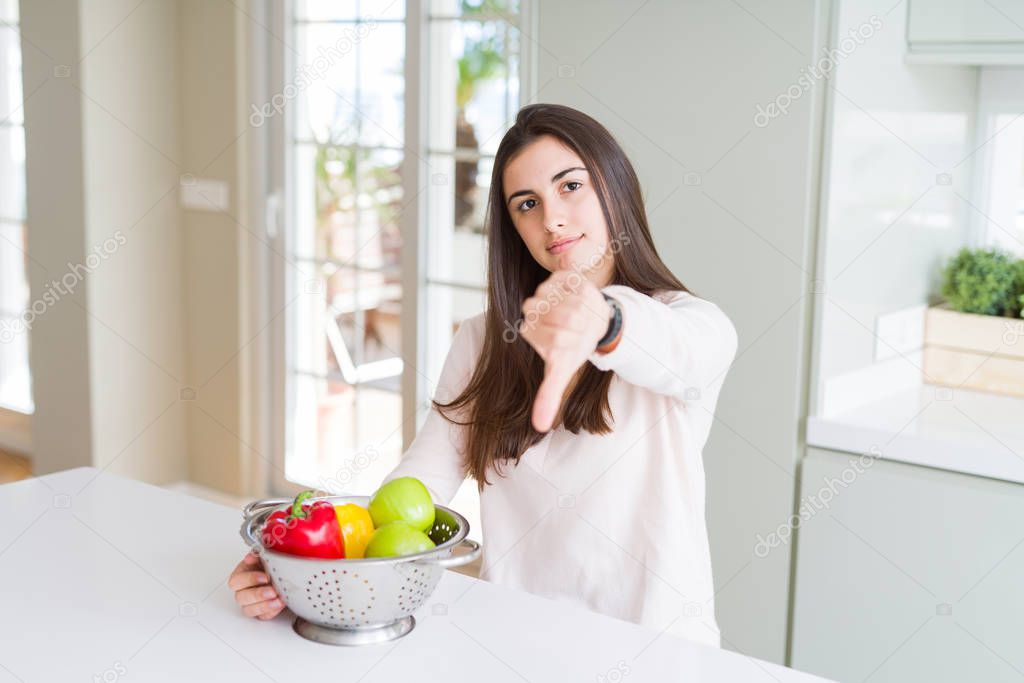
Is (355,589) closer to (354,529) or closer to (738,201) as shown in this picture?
(354,529)

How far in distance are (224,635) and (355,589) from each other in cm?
17

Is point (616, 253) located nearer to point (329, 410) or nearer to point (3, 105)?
point (329, 410)

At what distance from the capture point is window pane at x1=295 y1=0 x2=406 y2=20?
338 cm

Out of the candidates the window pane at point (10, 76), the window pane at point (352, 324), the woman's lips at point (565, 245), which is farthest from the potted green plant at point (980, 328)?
the window pane at point (10, 76)

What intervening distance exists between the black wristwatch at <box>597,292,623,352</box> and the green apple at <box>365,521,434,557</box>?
0.29 meters

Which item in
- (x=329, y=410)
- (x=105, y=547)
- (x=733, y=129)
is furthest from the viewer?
(x=329, y=410)

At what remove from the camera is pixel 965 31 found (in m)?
2.15

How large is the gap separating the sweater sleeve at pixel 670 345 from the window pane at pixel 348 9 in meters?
2.15

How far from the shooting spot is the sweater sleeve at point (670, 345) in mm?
1233

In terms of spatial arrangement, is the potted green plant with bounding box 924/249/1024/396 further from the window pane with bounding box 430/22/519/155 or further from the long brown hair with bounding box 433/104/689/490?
the window pane with bounding box 430/22/519/155

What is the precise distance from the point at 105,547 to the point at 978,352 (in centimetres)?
181

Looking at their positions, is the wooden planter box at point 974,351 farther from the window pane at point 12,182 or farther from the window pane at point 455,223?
the window pane at point 12,182

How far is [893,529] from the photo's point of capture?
2082mm

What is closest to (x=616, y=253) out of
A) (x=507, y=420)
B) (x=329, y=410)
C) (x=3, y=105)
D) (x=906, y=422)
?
(x=507, y=420)
